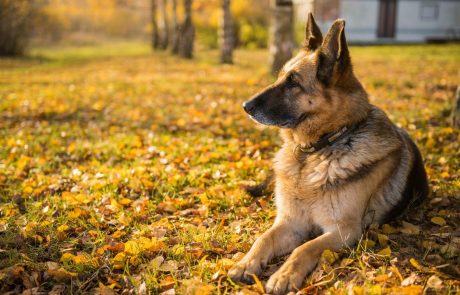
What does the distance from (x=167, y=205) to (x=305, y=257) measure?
1.93m

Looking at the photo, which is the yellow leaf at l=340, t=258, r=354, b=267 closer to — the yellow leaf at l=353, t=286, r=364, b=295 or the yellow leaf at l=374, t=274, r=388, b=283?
the yellow leaf at l=374, t=274, r=388, b=283

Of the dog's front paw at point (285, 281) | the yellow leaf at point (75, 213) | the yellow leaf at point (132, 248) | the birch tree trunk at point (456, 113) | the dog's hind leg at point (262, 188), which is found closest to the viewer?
the dog's front paw at point (285, 281)

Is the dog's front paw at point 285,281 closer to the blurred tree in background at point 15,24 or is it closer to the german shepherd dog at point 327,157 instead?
the german shepherd dog at point 327,157

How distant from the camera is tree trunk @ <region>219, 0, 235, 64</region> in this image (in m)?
17.4

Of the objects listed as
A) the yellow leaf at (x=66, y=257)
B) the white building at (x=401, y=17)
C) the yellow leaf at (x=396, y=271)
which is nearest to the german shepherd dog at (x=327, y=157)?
the yellow leaf at (x=396, y=271)

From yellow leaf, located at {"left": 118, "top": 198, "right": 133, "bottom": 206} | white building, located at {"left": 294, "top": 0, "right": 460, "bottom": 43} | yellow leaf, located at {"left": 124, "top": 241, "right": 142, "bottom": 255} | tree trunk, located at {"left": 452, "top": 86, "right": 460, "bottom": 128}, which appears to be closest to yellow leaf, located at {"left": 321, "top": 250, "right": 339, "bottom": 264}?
yellow leaf, located at {"left": 124, "top": 241, "right": 142, "bottom": 255}

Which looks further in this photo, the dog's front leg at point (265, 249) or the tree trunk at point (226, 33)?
the tree trunk at point (226, 33)

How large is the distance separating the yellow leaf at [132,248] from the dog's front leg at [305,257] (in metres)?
1.24

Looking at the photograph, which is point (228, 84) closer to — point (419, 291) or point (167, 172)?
point (167, 172)

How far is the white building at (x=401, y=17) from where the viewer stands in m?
29.4

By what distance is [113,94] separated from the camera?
39.4ft

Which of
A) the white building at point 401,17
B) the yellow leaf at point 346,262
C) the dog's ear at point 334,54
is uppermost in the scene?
the white building at point 401,17

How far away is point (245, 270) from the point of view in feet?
10.3

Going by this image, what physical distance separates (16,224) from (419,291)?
3.72 m
